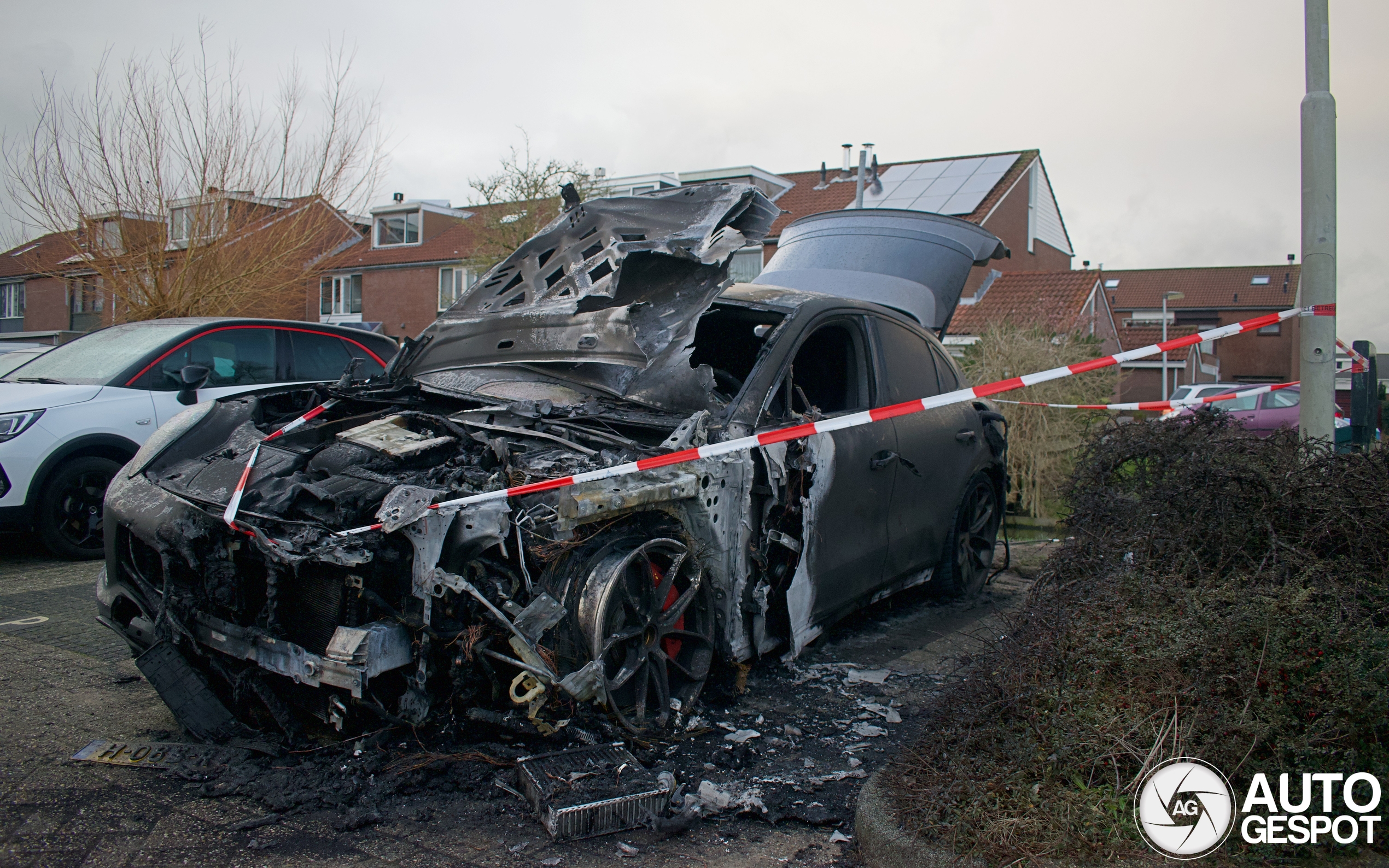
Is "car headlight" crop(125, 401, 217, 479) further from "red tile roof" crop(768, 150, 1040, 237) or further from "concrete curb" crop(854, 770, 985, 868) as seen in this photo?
"red tile roof" crop(768, 150, 1040, 237)

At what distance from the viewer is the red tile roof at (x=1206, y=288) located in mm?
51812

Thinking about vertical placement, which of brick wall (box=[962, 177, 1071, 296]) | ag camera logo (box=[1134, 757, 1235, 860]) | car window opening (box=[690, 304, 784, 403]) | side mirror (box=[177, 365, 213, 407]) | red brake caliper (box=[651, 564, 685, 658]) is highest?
brick wall (box=[962, 177, 1071, 296])

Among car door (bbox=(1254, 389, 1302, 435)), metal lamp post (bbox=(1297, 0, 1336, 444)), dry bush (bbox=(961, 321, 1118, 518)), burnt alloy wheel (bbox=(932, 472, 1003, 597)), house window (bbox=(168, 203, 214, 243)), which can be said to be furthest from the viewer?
car door (bbox=(1254, 389, 1302, 435))

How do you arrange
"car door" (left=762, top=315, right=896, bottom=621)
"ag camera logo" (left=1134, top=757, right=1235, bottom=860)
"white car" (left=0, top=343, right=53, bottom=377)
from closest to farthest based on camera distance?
"ag camera logo" (left=1134, top=757, right=1235, bottom=860), "car door" (left=762, top=315, right=896, bottom=621), "white car" (left=0, top=343, right=53, bottom=377)

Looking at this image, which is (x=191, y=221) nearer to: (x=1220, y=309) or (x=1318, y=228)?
(x=1318, y=228)

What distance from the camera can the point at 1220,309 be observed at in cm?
5203

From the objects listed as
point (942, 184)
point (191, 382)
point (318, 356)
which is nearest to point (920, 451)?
point (191, 382)

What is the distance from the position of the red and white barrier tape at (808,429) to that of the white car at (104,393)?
3.29 m

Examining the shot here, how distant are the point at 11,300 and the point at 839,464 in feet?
169

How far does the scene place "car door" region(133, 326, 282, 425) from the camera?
23.9 feet

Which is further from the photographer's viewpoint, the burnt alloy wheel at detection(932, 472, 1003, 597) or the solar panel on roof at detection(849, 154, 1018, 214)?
the solar panel on roof at detection(849, 154, 1018, 214)

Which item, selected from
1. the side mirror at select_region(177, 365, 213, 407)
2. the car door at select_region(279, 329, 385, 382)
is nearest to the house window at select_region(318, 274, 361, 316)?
the car door at select_region(279, 329, 385, 382)

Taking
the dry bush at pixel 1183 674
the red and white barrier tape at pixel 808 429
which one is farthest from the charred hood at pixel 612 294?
the dry bush at pixel 1183 674

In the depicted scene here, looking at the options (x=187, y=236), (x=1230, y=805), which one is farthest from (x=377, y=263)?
(x=1230, y=805)
